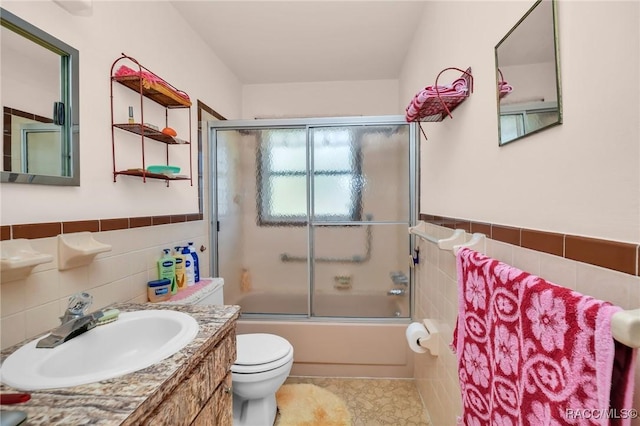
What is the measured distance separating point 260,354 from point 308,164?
133 cm

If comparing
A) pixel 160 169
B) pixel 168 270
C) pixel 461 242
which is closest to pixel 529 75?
pixel 461 242

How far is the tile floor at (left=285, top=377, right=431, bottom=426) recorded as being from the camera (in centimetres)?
163

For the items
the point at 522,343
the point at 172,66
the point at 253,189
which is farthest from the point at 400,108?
the point at 522,343

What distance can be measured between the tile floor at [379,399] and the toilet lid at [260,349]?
55cm

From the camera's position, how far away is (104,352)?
0.95 metres

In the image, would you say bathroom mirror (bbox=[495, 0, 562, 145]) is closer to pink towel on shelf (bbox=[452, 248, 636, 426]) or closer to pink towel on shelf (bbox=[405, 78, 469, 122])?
pink towel on shelf (bbox=[405, 78, 469, 122])

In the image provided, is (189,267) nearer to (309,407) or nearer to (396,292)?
A: (309,407)

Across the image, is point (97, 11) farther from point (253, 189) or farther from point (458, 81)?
point (458, 81)

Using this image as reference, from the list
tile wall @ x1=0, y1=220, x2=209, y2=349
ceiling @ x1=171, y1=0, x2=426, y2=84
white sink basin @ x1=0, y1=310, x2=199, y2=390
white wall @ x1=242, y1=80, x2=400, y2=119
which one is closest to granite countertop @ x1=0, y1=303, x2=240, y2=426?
white sink basin @ x1=0, y1=310, x2=199, y2=390

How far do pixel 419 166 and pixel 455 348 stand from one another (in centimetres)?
134

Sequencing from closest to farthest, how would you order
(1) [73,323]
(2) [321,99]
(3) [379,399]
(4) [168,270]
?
(1) [73,323]
(4) [168,270]
(3) [379,399]
(2) [321,99]

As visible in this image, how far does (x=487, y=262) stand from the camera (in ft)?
2.59

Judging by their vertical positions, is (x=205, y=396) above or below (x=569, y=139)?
below

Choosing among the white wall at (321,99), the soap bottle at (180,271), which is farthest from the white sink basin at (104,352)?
the white wall at (321,99)
